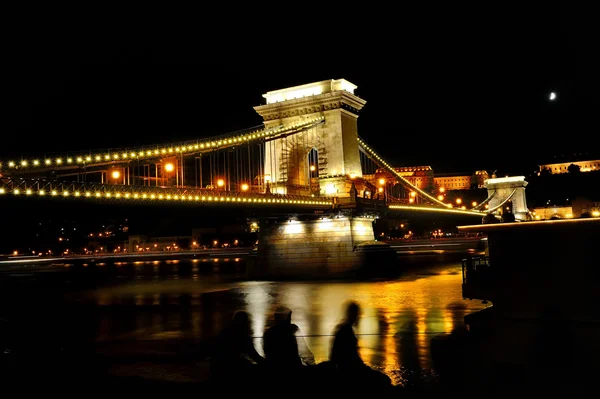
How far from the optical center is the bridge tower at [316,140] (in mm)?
39938

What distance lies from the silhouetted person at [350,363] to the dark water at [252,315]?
2613 millimetres

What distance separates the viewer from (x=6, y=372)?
833 cm

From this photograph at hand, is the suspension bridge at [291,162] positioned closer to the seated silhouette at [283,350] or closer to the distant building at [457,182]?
the seated silhouette at [283,350]

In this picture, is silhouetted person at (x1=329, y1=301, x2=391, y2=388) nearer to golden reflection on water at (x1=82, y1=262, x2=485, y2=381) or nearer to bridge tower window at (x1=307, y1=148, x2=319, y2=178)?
golden reflection on water at (x1=82, y1=262, x2=485, y2=381)

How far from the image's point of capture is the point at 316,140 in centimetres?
4109

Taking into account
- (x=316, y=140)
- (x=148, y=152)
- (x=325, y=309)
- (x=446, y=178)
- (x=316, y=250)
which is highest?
(x=446, y=178)

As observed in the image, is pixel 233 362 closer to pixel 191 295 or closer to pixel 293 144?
pixel 191 295

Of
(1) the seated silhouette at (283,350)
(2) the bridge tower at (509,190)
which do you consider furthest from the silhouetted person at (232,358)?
(2) the bridge tower at (509,190)

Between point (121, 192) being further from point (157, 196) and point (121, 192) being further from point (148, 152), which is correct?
point (148, 152)

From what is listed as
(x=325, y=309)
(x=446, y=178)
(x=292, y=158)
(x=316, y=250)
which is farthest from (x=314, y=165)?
(x=446, y=178)

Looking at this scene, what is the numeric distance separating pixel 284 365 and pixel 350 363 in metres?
0.81

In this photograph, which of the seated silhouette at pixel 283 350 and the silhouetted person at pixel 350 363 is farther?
the seated silhouette at pixel 283 350

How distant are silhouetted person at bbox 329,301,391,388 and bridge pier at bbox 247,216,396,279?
2811 centimetres

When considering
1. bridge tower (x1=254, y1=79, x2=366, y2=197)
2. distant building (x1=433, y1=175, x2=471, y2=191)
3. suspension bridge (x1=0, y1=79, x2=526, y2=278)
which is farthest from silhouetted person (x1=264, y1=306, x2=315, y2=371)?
distant building (x1=433, y1=175, x2=471, y2=191)
